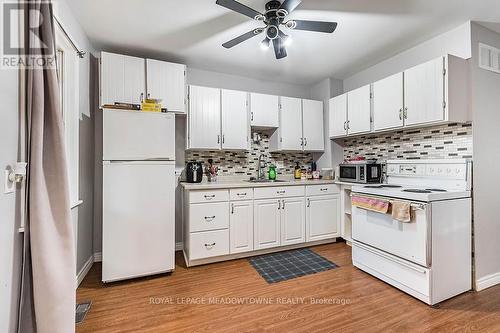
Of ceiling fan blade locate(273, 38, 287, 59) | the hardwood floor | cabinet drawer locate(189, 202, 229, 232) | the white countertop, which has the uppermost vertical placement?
ceiling fan blade locate(273, 38, 287, 59)

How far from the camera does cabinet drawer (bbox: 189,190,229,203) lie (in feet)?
8.57

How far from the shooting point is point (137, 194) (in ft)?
7.57

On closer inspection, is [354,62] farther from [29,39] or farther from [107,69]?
[29,39]

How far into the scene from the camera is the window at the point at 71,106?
2018mm

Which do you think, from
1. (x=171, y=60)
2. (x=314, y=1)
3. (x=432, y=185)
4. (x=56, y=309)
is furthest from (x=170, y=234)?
(x=432, y=185)

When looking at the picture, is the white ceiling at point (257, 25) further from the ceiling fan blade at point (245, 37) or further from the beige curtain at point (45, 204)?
the beige curtain at point (45, 204)

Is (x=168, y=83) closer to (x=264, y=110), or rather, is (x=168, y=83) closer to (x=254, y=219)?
(x=264, y=110)

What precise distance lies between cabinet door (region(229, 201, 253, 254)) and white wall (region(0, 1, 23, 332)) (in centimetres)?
189

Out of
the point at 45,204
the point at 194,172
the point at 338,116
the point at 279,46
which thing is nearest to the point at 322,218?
the point at 338,116

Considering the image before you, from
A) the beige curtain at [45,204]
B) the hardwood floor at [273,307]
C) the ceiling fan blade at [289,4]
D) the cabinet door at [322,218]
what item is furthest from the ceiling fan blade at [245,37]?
the hardwood floor at [273,307]

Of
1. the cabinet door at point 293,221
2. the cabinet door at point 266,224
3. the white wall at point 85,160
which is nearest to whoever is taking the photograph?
the white wall at point 85,160

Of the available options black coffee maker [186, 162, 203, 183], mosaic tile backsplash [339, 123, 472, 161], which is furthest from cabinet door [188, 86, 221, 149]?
mosaic tile backsplash [339, 123, 472, 161]

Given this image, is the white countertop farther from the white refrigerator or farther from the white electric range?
the white electric range

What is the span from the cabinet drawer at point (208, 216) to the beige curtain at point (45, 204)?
1.39m
